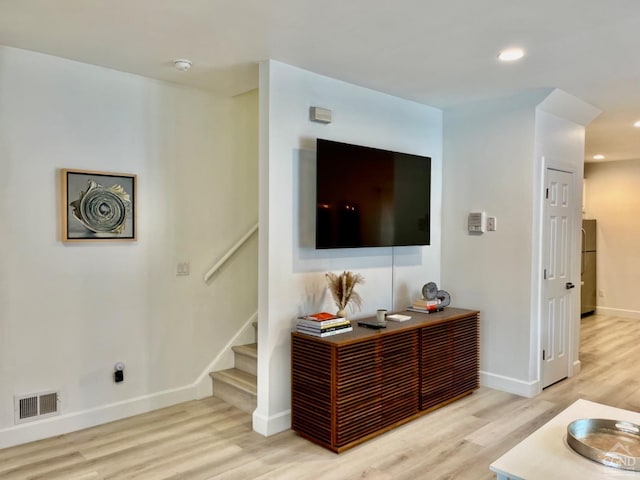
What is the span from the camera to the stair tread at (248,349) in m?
3.93

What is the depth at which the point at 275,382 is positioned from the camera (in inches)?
129

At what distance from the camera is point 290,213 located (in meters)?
3.34

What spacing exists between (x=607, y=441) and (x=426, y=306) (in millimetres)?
2110

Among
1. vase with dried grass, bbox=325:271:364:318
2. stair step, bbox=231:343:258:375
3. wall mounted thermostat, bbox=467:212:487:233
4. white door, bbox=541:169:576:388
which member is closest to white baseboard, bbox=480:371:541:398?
white door, bbox=541:169:576:388

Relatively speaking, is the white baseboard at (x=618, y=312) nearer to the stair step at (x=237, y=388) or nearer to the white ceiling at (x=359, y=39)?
the white ceiling at (x=359, y=39)

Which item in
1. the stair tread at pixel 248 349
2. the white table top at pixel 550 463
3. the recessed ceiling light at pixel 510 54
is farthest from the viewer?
the stair tread at pixel 248 349

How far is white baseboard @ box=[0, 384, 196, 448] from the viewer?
3037 millimetres

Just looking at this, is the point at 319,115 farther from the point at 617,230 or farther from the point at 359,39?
the point at 617,230

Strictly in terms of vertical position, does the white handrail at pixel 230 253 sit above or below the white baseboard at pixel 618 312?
above

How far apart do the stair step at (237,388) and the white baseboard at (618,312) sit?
21.4 feet

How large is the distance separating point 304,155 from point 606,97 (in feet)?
9.03

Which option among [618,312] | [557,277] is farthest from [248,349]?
[618,312]

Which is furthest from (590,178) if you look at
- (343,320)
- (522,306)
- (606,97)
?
(343,320)

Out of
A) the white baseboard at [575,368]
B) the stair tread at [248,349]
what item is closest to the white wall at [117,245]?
the stair tread at [248,349]
